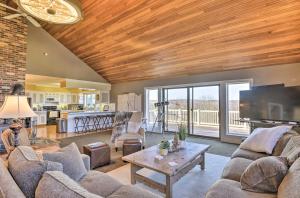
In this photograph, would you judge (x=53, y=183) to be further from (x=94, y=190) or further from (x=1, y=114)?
(x=1, y=114)

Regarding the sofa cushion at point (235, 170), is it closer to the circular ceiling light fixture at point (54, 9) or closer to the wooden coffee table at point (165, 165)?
the wooden coffee table at point (165, 165)

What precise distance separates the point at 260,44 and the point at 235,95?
6.37 ft

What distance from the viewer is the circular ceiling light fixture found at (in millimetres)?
2402

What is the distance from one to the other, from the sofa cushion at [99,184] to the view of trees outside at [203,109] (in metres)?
4.25

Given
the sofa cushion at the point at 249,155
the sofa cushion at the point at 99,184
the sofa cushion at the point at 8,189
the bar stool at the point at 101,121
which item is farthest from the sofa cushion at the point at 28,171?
the bar stool at the point at 101,121

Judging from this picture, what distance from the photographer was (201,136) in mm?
6180

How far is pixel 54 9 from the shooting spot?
261 centimetres

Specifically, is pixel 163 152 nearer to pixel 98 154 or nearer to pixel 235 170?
pixel 235 170

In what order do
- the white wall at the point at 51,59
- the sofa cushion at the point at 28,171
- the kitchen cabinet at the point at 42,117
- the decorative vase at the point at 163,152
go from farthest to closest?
the kitchen cabinet at the point at 42,117 → the white wall at the point at 51,59 → the decorative vase at the point at 163,152 → the sofa cushion at the point at 28,171

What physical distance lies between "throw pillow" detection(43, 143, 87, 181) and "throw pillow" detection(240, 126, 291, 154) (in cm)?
243

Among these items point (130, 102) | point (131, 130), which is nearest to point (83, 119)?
point (130, 102)

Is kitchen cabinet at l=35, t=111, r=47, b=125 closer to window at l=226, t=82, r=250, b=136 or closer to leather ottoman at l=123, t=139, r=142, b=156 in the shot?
leather ottoman at l=123, t=139, r=142, b=156

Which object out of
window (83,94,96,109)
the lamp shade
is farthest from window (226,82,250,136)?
window (83,94,96,109)

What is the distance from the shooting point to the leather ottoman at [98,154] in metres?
3.21
